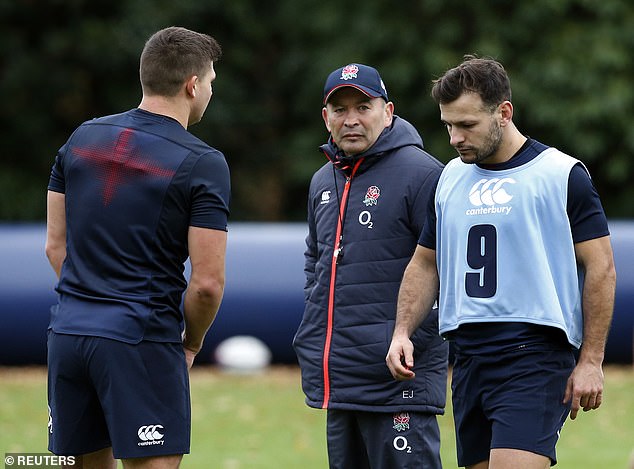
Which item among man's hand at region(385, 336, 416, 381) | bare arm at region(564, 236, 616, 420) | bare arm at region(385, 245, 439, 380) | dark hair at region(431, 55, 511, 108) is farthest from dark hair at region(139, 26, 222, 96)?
bare arm at region(564, 236, 616, 420)

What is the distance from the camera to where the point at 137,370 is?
4246mm

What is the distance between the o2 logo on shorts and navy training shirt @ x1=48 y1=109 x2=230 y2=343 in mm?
1108

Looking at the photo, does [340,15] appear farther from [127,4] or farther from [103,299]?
[103,299]

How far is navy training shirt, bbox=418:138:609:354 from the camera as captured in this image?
438 cm

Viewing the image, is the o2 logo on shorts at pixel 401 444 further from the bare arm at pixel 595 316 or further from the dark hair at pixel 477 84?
the dark hair at pixel 477 84

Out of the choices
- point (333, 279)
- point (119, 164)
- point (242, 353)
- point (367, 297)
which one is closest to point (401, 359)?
point (367, 297)

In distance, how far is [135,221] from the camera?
4.27 metres

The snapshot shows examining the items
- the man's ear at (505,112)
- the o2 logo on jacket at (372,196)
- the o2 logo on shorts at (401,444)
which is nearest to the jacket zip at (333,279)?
the o2 logo on jacket at (372,196)

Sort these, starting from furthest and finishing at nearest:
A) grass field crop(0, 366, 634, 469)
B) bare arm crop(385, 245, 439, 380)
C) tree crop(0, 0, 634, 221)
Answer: tree crop(0, 0, 634, 221), grass field crop(0, 366, 634, 469), bare arm crop(385, 245, 439, 380)

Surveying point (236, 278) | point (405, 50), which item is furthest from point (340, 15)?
point (236, 278)

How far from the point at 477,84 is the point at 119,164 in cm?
142

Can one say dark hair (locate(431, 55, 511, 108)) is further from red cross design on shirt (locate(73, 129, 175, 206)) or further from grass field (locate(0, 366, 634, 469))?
grass field (locate(0, 366, 634, 469))

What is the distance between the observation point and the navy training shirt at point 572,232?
438cm

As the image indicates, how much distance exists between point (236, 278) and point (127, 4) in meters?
8.97
